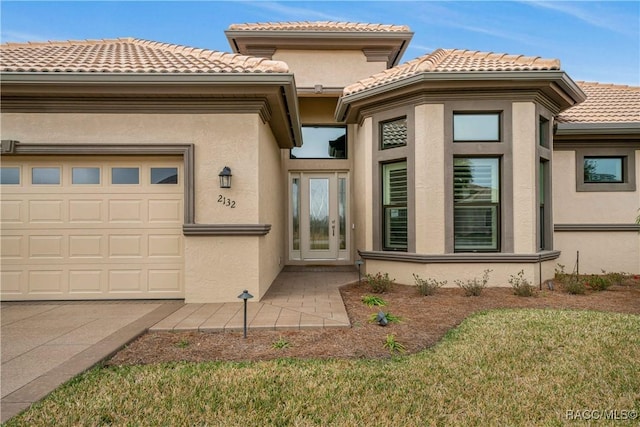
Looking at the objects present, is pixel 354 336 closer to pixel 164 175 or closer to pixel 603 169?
pixel 164 175

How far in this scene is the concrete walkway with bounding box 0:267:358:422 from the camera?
3.02 m

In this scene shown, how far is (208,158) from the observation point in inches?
224

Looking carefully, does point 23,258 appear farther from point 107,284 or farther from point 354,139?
point 354,139

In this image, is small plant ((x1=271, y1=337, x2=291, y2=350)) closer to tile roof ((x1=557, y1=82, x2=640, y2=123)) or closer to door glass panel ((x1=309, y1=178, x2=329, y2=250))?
door glass panel ((x1=309, y1=178, x2=329, y2=250))

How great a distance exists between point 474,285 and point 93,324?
6.00 meters

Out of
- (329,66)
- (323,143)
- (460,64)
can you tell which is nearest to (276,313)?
(460,64)

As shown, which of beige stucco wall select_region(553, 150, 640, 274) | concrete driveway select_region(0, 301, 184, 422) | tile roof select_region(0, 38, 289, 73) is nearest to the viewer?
concrete driveway select_region(0, 301, 184, 422)

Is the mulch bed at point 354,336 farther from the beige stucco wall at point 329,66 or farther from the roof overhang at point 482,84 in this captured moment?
the beige stucco wall at point 329,66

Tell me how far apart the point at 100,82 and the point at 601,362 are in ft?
23.2

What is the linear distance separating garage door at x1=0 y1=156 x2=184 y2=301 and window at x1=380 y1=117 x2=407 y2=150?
165 inches

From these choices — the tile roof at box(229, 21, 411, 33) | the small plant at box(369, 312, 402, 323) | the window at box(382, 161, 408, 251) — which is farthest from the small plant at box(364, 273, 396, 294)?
the tile roof at box(229, 21, 411, 33)

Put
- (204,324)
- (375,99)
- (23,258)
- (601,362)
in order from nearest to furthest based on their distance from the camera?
(601,362) < (204,324) < (23,258) < (375,99)

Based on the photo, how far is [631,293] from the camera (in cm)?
645

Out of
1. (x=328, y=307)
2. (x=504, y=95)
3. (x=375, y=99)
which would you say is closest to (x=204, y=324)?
(x=328, y=307)
